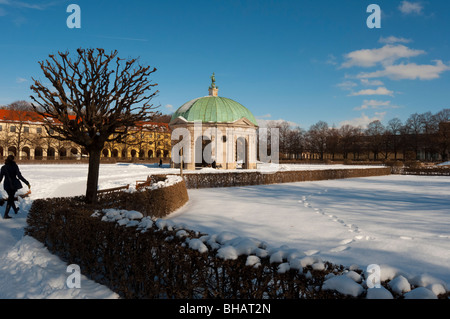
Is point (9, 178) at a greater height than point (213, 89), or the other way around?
point (213, 89)

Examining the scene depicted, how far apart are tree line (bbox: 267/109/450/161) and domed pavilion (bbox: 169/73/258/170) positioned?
130ft

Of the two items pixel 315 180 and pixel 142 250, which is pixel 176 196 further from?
pixel 315 180

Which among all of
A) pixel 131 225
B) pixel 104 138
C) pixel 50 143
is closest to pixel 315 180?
pixel 104 138

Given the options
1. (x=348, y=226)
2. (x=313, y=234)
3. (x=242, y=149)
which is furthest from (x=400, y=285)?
(x=242, y=149)

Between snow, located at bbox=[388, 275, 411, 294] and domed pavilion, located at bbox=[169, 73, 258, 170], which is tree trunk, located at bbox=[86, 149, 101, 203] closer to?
snow, located at bbox=[388, 275, 411, 294]

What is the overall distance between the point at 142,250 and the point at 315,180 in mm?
27153

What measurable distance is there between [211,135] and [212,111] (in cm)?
388

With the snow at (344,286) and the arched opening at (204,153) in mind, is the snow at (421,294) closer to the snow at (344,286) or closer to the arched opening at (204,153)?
the snow at (344,286)

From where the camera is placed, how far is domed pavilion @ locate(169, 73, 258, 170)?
4394 centimetres

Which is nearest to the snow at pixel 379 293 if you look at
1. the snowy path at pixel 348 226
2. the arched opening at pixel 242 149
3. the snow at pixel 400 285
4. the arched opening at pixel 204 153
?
the snow at pixel 400 285

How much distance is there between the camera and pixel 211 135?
4447 centimetres

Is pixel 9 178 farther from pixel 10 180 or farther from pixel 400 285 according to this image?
pixel 400 285

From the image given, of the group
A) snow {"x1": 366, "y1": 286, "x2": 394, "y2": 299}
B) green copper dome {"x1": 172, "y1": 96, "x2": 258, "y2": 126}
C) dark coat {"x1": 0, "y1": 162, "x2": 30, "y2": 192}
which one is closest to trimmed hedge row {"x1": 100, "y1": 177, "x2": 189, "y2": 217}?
dark coat {"x1": 0, "y1": 162, "x2": 30, "y2": 192}
